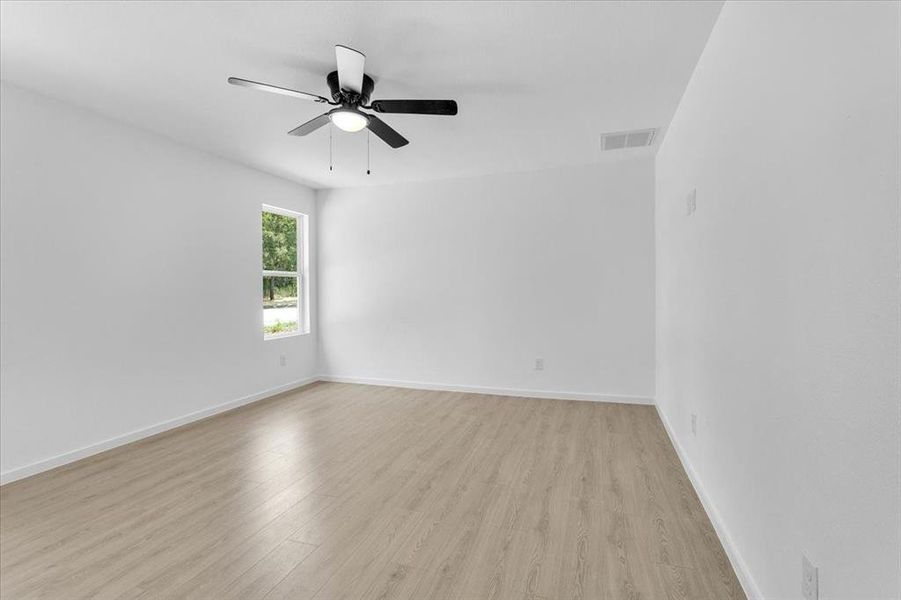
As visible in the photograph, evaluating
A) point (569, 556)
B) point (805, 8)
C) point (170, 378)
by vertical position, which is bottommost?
point (569, 556)

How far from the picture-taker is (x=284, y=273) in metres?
5.29

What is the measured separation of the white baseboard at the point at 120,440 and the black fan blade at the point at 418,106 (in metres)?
3.27

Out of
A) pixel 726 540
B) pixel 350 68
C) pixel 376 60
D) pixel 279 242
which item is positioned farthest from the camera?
pixel 279 242

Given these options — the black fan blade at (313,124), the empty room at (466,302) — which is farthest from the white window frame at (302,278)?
the black fan blade at (313,124)

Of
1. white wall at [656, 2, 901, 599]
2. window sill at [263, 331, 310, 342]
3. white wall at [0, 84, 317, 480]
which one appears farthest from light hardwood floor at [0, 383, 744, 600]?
window sill at [263, 331, 310, 342]

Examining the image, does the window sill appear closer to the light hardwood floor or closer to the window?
the window

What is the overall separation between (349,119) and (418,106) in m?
0.44

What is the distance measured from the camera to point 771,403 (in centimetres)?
146

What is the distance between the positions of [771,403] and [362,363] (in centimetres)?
475

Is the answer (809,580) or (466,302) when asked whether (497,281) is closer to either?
(466,302)

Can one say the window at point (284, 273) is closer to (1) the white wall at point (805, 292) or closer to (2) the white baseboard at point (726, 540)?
(2) the white baseboard at point (726, 540)

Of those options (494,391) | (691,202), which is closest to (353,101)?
(691,202)

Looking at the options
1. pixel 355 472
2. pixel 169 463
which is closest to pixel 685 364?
pixel 355 472

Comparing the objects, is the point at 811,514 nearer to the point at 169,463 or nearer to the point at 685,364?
the point at 685,364
